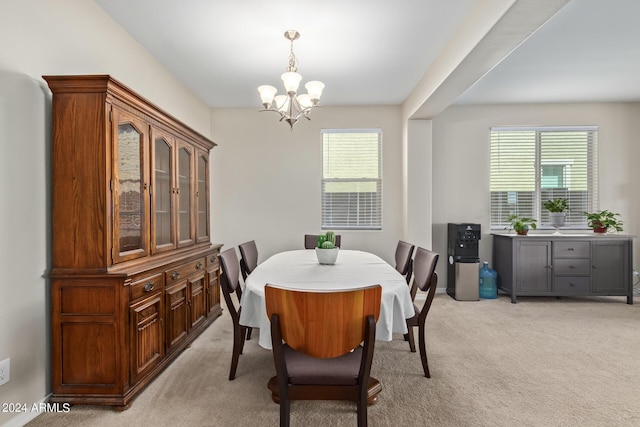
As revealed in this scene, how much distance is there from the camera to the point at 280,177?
4.87m

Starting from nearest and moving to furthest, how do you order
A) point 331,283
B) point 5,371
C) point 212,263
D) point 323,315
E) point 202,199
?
point 323,315, point 5,371, point 331,283, point 212,263, point 202,199

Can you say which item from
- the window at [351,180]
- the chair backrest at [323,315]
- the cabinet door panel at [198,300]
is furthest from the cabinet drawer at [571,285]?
the cabinet door panel at [198,300]

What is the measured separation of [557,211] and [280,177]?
397cm

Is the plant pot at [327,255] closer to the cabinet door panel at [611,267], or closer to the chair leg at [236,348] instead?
the chair leg at [236,348]

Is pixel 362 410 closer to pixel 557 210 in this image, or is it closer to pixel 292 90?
pixel 292 90

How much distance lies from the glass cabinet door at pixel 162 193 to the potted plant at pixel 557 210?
4894mm

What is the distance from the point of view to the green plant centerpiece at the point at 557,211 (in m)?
4.63

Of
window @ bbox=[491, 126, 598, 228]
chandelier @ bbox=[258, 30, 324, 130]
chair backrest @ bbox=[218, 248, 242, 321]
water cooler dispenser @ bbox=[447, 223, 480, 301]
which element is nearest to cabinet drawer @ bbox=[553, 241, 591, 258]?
window @ bbox=[491, 126, 598, 228]

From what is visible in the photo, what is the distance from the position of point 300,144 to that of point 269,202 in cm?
97

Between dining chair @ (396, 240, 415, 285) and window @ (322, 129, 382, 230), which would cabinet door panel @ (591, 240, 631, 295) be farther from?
dining chair @ (396, 240, 415, 285)

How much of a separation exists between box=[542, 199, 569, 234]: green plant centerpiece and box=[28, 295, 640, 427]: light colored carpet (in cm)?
152

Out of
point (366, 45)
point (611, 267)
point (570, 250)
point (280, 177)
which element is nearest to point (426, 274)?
point (366, 45)

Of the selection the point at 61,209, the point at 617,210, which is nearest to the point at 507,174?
the point at 617,210

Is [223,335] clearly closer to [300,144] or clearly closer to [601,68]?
[300,144]
